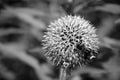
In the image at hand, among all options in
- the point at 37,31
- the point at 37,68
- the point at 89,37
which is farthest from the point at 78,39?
the point at 37,31

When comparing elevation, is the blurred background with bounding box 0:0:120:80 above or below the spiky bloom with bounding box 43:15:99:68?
above

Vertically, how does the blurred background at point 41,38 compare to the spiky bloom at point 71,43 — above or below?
above

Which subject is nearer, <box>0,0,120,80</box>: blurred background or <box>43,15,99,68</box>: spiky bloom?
<box>43,15,99,68</box>: spiky bloom

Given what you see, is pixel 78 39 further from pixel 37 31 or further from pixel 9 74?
pixel 9 74

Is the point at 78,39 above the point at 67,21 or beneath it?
beneath

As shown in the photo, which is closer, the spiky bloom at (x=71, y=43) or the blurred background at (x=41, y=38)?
the spiky bloom at (x=71, y=43)
